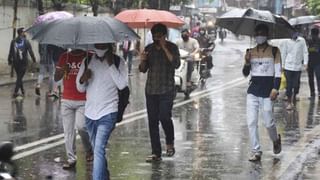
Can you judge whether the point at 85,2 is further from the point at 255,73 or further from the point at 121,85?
the point at 121,85

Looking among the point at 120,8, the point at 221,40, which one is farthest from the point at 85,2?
the point at 221,40

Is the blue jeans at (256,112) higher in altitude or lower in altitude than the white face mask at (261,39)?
lower

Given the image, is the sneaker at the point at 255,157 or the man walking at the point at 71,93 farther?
the sneaker at the point at 255,157

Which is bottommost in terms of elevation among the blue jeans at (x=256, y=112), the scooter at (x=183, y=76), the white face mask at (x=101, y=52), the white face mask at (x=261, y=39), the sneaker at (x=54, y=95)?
the sneaker at (x=54, y=95)

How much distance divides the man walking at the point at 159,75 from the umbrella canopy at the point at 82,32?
1.39 metres

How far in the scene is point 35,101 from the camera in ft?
54.0

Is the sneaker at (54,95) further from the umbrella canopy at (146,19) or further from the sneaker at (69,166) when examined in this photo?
the sneaker at (69,166)

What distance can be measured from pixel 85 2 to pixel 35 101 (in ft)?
54.9

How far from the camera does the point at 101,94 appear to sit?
7059 mm

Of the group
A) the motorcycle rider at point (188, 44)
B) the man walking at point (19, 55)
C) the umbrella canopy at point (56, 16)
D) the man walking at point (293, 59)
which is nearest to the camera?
the umbrella canopy at point (56, 16)

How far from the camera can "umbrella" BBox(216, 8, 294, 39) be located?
9.76m

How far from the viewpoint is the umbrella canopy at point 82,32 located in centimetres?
721

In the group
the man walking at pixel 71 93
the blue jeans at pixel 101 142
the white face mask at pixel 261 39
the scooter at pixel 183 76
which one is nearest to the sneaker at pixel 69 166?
the man walking at pixel 71 93

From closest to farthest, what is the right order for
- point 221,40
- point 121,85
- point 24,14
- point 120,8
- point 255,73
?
point 121,85 < point 255,73 < point 24,14 < point 120,8 < point 221,40
